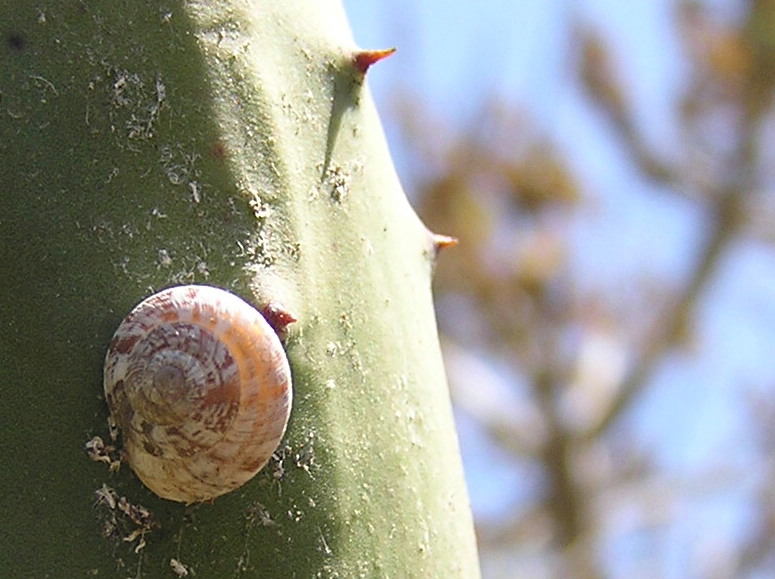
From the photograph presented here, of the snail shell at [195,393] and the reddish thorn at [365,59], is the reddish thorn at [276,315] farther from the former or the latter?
the reddish thorn at [365,59]

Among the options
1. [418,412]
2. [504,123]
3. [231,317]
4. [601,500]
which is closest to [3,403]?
[231,317]

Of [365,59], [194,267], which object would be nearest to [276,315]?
[194,267]

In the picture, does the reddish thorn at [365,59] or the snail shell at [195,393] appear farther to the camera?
the reddish thorn at [365,59]

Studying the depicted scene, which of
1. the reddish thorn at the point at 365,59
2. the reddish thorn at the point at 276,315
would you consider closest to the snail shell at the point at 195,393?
the reddish thorn at the point at 276,315

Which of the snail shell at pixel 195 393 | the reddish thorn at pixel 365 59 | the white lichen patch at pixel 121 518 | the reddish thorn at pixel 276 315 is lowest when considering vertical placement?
the white lichen patch at pixel 121 518

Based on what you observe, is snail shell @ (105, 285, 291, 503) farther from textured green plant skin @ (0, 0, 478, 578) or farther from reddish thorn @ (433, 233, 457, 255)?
reddish thorn @ (433, 233, 457, 255)

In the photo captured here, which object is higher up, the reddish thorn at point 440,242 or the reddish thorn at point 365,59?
the reddish thorn at point 365,59

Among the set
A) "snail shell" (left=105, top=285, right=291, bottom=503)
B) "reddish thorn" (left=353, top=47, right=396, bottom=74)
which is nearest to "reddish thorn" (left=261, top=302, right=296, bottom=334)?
"snail shell" (left=105, top=285, right=291, bottom=503)
